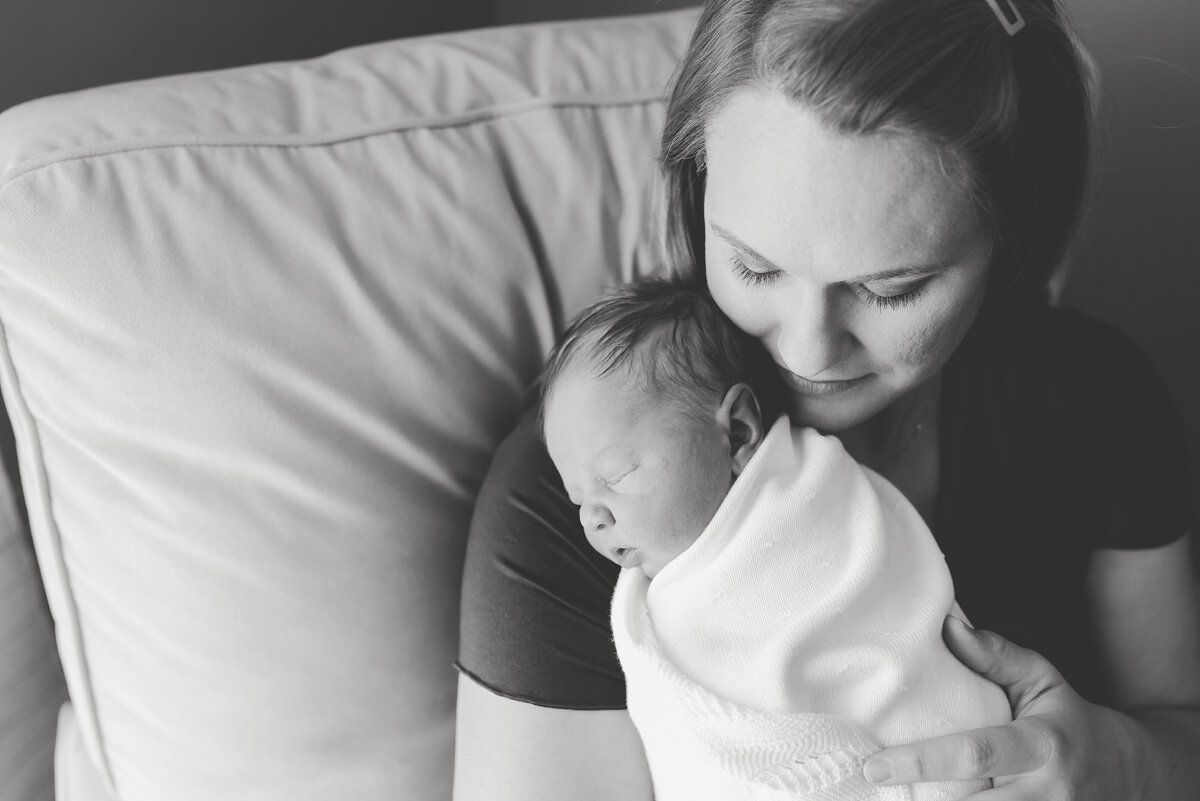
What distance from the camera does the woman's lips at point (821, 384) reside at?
1.03 metres

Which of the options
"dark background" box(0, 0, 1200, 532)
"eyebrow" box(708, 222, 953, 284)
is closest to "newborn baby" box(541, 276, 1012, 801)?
"eyebrow" box(708, 222, 953, 284)

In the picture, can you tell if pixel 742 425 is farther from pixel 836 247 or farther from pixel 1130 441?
pixel 1130 441

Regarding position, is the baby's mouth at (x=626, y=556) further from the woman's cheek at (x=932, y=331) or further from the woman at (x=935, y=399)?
the woman's cheek at (x=932, y=331)

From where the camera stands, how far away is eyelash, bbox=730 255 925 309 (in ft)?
3.07

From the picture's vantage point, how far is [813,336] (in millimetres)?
938

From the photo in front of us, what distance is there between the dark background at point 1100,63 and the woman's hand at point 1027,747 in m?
0.39

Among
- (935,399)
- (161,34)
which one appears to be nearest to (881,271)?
(935,399)

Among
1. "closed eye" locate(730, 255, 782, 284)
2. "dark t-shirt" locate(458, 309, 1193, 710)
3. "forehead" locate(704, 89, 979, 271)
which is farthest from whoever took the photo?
"dark t-shirt" locate(458, 309, 1193, 710)

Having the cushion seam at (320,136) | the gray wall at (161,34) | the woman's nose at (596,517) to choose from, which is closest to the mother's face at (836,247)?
the woman's nose at (596,517)

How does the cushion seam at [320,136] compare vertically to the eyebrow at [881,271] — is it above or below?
above

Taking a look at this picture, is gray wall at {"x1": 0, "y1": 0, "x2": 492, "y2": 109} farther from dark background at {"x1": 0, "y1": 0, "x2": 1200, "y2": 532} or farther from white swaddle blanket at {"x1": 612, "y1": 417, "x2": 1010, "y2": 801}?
white swaddle blanket at {"x1": 612, "y1": 417, "x2": 1010, "y2": 801}

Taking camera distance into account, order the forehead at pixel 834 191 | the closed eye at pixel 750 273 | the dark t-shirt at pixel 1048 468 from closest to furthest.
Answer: the forehead at pixel 834 191 < the closed eye at pixel 750 273 < the dark t-shirt at pixel 1048 468

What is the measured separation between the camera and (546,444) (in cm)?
102

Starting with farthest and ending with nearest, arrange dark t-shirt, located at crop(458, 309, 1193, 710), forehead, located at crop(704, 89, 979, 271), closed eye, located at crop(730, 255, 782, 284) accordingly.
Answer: dark t-shirt, located at crop(458, 309, 1193, 710), closed eye, located at crop(730, 255, 782, 284), forehead, located at crop(704, 89, 979, 271)
